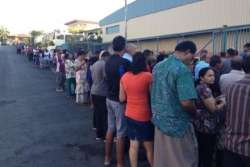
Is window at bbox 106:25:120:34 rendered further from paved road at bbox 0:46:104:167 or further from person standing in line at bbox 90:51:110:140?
person standing in line at bbox 90:51:110:140

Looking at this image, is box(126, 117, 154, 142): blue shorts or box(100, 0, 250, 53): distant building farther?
box(100, 0, 250, 53): distant building

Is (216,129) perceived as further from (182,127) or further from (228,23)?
(228,23)

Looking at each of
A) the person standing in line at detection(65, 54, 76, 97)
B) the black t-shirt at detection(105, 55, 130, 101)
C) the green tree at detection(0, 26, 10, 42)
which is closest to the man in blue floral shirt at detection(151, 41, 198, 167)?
the black t-shirt at detection(105, 55, 130, 101)

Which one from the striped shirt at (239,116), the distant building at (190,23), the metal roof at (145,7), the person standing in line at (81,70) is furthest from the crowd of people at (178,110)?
the metal roof at (145,7)

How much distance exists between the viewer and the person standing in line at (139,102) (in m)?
5.39

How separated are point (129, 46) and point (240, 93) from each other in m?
2.92

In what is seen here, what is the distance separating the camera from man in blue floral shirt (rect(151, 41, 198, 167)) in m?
4.45

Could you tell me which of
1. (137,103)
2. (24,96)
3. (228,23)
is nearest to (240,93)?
(137,103)

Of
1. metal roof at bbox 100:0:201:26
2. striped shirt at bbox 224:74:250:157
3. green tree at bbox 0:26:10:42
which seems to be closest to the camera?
striped shirt at bbox 224:74:250:157

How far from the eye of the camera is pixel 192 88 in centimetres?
442

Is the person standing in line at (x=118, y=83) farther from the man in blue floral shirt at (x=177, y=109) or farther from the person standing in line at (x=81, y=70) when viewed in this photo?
the person standing in line at (x=81, y=70)

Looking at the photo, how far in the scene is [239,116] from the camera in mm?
4113

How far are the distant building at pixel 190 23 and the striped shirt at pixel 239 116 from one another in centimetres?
1058

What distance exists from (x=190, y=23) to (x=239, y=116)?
69.8ft
